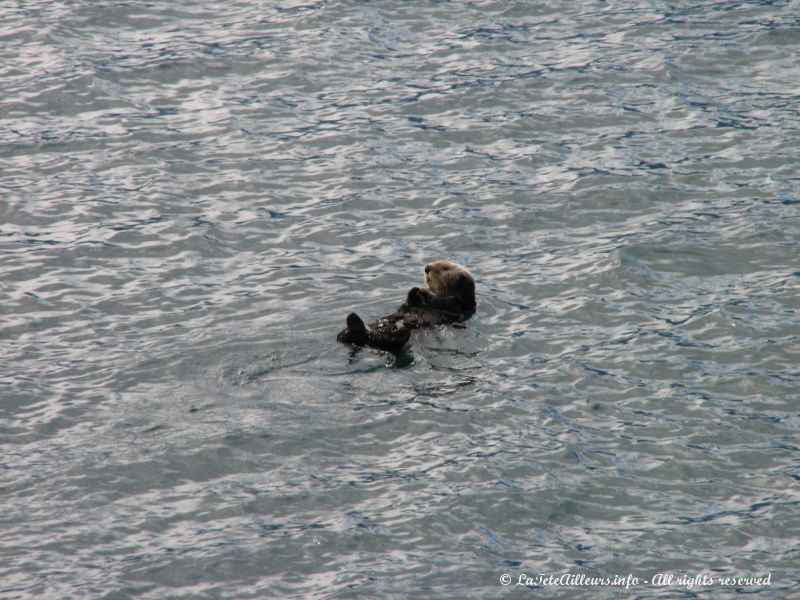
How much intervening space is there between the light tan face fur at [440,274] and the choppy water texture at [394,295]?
0.45 meters

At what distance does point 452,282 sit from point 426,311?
393 millimetres

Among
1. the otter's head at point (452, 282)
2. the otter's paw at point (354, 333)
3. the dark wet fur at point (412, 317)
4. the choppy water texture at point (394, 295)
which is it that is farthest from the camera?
the otter's head at point (452, 282)

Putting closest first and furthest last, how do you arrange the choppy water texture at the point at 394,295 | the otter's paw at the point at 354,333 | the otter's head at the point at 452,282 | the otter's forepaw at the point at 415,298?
the choppy water texture at the point at 394,295 → the otter's paw at the point at 354,333 → the otter's forepaw at the point at 415,298 → the otter's head at the point at 452,282

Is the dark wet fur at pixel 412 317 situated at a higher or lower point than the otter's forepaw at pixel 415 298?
lower

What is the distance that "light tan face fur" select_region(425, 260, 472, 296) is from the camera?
9.09m

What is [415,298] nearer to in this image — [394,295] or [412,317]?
[412,317]

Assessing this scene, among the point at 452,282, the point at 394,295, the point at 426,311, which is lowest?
the point at 394,295

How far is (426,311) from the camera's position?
881cm

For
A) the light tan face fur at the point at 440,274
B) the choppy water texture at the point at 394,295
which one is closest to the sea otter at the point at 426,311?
the light tan face fur at the point at 440,274

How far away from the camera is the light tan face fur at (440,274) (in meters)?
9.09

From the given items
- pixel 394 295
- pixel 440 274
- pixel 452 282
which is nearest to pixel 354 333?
pixel 452 282

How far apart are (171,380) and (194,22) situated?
10031mm

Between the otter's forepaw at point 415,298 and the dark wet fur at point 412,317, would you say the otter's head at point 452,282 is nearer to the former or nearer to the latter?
the dark wet fur at point 412,317

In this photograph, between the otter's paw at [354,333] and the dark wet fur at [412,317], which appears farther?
the dark wet fur at [412,317]
